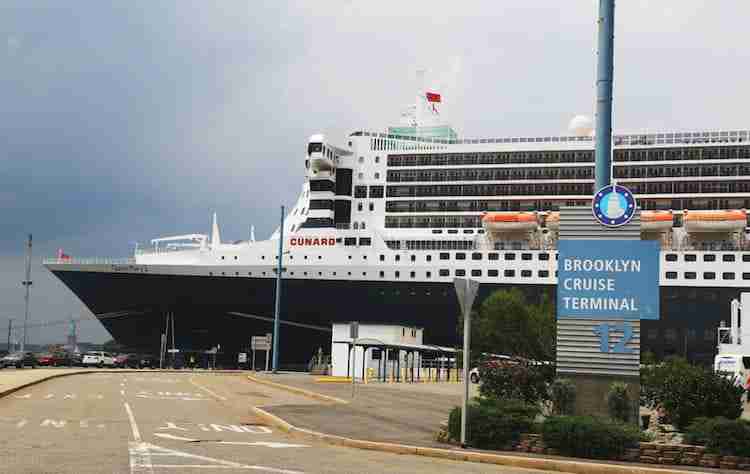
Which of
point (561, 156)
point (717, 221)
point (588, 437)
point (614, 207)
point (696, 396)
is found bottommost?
point (588, 437)

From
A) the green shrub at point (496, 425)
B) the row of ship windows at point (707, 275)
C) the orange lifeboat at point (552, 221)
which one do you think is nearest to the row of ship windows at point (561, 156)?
the orange lifeboat at point (552, 221)

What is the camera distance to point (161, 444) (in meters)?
14.3

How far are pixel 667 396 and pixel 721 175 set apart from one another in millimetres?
47477

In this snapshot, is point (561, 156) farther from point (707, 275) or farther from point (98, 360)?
point (98, 360)

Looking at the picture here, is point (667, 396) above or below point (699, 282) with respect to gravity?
below

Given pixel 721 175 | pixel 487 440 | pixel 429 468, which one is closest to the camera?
pixel 429 468

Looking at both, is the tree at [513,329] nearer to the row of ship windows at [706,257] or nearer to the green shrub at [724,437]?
the row of ship windows at [706,257]

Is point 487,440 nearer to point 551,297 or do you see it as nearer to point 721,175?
point 551,297

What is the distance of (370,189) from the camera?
6800cm

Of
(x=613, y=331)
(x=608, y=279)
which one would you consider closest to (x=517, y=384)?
(x=613, y=331)

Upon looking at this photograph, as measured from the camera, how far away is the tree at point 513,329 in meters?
52.1

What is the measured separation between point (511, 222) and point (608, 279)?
43.3 meters

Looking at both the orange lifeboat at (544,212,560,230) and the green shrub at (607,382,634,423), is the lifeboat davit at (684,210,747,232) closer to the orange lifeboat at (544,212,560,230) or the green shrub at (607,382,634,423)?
the orange lifeboat at (544,212,560,230)

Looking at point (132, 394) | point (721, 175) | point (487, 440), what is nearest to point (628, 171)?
point (721, 175)
